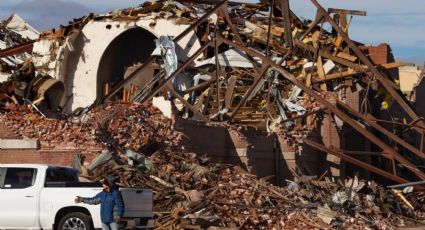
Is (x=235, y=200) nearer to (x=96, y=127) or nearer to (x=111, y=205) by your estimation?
(x=96, y=127)

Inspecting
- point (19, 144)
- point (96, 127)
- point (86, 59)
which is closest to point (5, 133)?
point (19, 144)

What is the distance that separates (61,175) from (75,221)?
141 centimetres

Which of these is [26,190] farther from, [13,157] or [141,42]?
[141,42]

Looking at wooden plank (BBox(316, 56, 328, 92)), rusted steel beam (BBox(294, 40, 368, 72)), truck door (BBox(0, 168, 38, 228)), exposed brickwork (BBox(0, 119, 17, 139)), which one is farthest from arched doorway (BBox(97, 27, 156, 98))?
truck door (BBox(0, 168, 38, 228))

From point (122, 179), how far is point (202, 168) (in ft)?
9.08

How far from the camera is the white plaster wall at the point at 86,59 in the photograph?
35.1 metres

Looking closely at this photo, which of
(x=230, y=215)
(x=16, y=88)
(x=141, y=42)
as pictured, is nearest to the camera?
(x=230, y=215)

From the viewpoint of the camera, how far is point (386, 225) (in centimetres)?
2258

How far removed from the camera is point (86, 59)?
35844mm

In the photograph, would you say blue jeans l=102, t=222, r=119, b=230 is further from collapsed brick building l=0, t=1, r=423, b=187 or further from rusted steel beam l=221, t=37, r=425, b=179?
rusted steel beam l=221, t=37, r=425, b=179

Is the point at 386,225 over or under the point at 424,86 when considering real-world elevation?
under

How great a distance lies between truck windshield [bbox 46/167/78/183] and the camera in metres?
16.6

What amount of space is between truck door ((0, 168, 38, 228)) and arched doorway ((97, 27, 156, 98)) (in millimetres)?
19559

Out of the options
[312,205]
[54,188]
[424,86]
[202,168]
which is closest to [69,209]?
[54,188]
